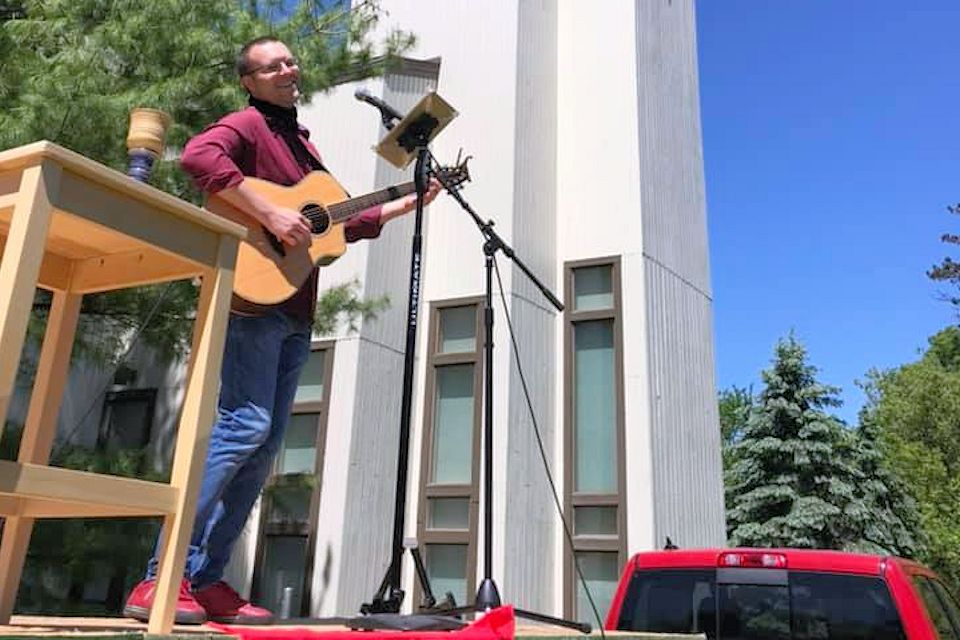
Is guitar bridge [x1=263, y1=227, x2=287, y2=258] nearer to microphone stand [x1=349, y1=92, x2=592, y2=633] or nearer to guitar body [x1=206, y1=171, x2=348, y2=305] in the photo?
guitar body [x1=206, y1=171, x2=348, y2=305]

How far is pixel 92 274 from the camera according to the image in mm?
1630

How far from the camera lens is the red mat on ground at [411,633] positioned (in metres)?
1.23

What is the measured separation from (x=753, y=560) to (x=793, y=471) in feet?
38.6

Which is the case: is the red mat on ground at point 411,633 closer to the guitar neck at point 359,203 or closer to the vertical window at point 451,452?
the guitar neck at point 359,203

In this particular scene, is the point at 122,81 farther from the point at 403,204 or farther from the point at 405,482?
the point at 405,482

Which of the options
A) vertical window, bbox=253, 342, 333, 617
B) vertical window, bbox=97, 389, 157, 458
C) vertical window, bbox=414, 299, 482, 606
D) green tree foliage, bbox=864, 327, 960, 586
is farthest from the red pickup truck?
green tree foliage, bbox=864, 327, 960, 586

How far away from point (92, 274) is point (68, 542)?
111 inches

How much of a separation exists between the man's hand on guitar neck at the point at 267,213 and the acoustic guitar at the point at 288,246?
0.05m

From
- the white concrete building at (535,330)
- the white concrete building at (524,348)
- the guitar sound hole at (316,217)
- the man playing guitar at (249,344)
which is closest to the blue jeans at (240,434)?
the man playing guitar at (249,344)

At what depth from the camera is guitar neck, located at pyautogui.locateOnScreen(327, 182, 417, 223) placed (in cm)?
209

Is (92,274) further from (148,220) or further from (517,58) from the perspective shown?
(517,58)

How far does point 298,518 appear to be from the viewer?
250 inches

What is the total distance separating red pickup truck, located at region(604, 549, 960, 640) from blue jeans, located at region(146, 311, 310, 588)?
6.76 ft

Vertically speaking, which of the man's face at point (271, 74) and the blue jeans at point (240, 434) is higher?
the man's face at point (271, 74)
